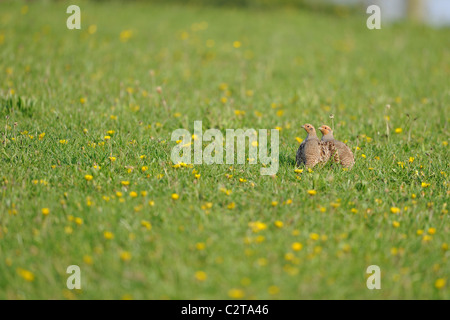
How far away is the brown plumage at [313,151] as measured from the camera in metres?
4.53

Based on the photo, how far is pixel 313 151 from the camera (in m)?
4.52

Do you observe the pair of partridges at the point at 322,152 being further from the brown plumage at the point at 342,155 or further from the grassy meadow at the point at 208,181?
the grassy meadow at the point at 208,181

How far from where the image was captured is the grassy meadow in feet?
10.2

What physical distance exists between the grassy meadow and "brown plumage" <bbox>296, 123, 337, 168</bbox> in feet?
0.47

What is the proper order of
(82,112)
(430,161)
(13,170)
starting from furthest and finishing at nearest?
(82,112) < (430,161) < (13,170)

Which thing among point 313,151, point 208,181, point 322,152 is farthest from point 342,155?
point 208,181

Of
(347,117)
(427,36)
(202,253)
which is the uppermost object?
(427,36)

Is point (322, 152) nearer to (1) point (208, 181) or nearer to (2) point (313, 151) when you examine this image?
(2) point (313, 151)

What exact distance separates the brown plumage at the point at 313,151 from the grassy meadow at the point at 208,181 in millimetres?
143

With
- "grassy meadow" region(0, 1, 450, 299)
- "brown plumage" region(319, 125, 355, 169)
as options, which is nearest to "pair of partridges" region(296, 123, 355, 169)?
"brown plumage" region(319, 125, 355, 169)

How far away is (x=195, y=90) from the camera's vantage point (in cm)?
723

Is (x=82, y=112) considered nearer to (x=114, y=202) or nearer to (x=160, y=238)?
(x=114, y=202)
